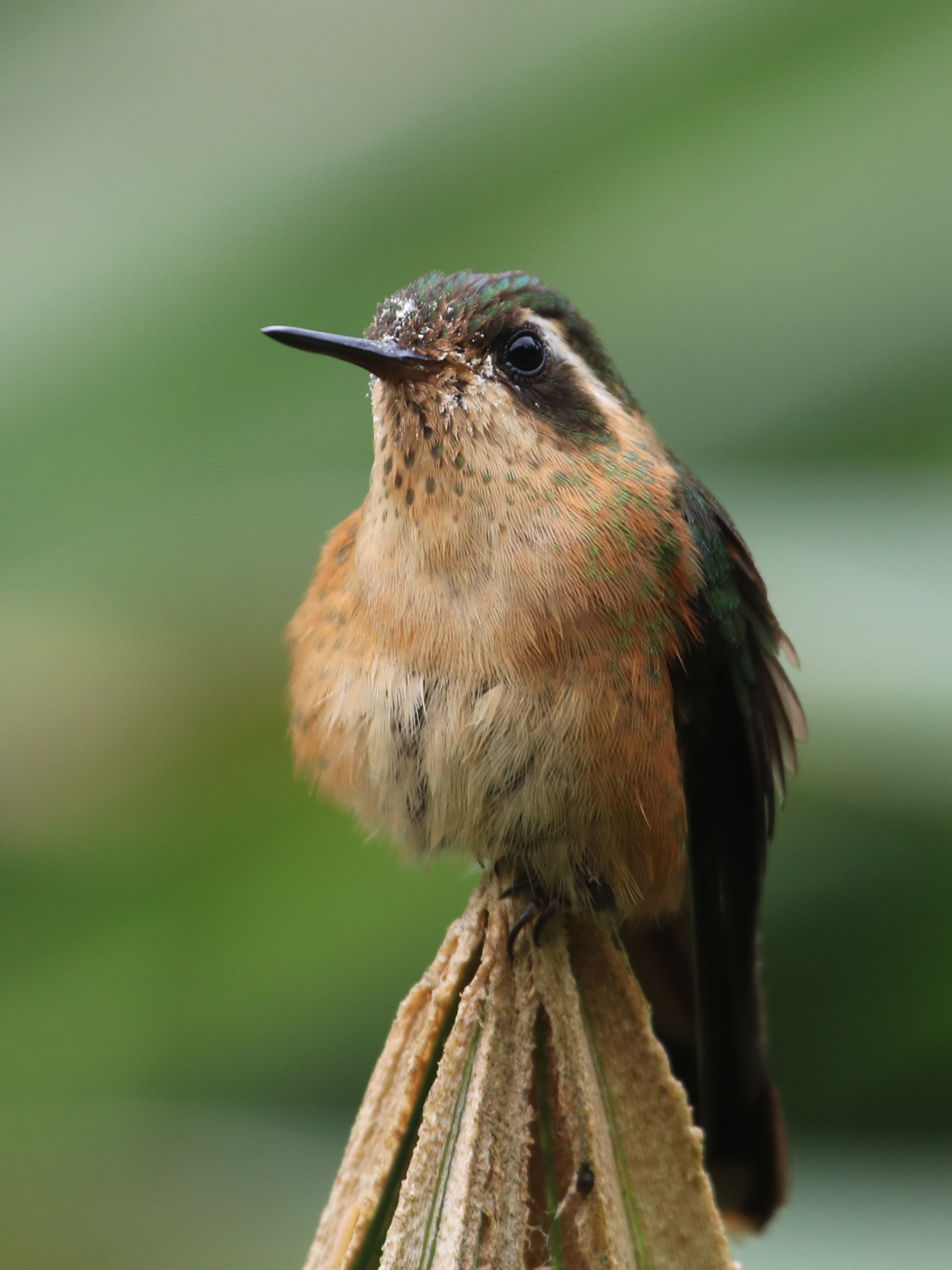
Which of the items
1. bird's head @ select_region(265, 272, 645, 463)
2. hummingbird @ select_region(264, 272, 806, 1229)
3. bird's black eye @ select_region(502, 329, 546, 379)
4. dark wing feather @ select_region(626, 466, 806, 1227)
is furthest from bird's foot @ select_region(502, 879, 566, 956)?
bird's black eye @ select_region(502, 329, 546, 379)

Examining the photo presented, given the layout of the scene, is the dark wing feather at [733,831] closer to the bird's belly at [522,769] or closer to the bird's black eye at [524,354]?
the bird's belly at [522,769]

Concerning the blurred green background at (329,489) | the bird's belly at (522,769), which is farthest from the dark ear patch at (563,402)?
the blurred green background at (329,489)

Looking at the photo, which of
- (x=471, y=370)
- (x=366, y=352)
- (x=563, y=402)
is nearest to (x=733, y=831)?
(x=563, y=402)

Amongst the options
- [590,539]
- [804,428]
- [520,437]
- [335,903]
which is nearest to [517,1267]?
[590,539]

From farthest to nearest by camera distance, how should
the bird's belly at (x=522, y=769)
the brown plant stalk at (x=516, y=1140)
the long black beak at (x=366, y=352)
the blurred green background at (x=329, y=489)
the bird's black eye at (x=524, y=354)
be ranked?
the blurred green background at (x=329, y=489) → the bird's black eye at (x=524, y=354) → the bird's belly at (x=522, y=769) → the long black beak at (x=366, y=352) → the brown plant stalk at (x=516, y=1140)

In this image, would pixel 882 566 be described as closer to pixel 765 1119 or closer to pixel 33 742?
pixel 765 1119
